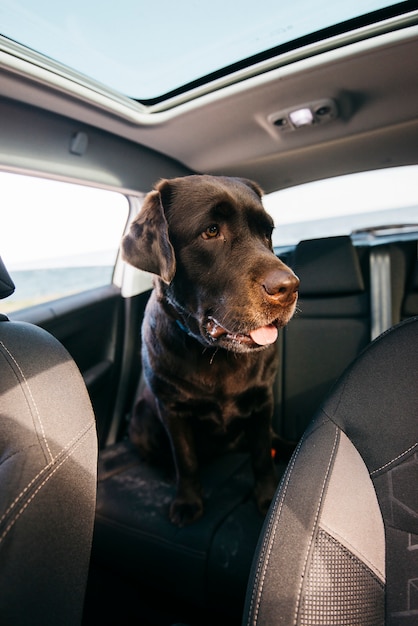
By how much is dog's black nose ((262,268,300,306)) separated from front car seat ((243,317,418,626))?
0.30 m

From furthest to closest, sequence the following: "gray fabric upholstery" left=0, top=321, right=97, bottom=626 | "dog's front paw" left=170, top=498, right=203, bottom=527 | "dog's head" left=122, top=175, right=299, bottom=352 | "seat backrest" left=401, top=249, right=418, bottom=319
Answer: "seat backrest" left=401, top=249, right=418, bottom=319 → "dog's front paw" left=170, top=498, right=203, bottom=527 → "dog's head" left=122, top=175, right=299, bottom=352 → "gray fabric upholstery" left=0, top=321, right=97, bottom=626

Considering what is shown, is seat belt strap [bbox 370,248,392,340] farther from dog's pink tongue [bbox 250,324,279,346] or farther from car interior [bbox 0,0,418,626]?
dog's pink tongue [bbox 250,324,279,346]

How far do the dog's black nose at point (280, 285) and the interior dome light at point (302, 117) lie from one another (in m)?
1.04

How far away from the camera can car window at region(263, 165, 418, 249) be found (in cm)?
248

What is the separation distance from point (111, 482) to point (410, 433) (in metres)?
1.59

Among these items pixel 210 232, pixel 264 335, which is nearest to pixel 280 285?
pixel 264 335

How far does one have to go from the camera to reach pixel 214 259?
1.45m

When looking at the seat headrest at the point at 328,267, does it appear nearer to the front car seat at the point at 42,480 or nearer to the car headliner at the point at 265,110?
the car headliner at the point at 265,110

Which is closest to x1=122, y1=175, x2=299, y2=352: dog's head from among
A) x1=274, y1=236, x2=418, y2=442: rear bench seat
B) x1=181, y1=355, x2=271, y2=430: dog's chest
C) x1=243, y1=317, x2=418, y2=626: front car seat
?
x1=181, y1=355, x2=271, y2=430: dog's chest

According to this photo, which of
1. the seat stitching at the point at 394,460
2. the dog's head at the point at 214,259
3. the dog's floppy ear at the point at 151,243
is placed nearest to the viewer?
the seat stitching at the point at 394,460

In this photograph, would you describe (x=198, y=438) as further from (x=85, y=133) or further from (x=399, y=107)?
(x=399, y=107)

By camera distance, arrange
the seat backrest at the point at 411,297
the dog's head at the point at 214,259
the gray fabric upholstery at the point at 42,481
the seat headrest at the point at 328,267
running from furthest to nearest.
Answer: the seat headrest at the point at 328,267 < the seat backrest at the point at 411,297 < the dog's head at the point at 214,259 < the gray fabric upholstery at the point at 42,481

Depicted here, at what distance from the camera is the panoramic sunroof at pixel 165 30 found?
1.40 metres

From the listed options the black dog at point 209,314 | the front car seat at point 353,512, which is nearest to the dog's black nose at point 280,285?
the black dog at point 209,314
